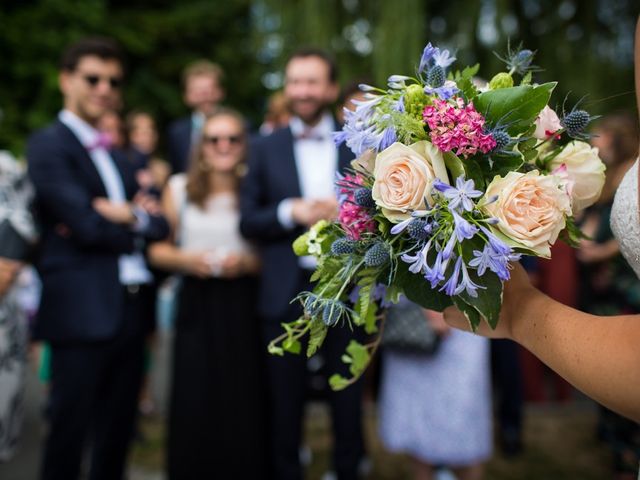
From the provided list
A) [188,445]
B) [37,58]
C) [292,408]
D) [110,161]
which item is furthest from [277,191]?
[37,58]

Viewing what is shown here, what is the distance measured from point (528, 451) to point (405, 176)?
132 inches

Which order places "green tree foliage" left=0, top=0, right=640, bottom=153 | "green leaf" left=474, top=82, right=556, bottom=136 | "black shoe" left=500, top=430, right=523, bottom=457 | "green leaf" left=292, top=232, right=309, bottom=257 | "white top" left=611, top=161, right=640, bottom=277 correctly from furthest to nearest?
"green tree foliage" left=0, top=0, right=640, bottom=153, "black shoe" left=500, top=430, right=523, bottom=457, "green leaf" left=292, top=232, right=309, bottom=257, "green leaf" left=474, top=82, right=556, bottom=136, "white top" left=611, top=161, right=640, bottom=277

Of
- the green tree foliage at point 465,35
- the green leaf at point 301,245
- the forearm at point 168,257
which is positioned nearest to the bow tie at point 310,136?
the forearm at point 168,257

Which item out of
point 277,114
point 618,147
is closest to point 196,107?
point 277,114

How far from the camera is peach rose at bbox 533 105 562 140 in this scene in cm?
141

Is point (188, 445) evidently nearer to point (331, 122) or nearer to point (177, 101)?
point (331, 122)

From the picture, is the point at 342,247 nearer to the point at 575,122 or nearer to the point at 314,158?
the point at 575,122

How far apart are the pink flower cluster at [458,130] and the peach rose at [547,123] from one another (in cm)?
21

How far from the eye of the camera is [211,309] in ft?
10.5

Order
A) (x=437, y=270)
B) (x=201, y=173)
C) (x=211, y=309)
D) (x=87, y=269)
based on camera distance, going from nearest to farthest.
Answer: (x=437, y=270) → (x=87, y=269) → (x=211, y=309) → (x=201, y=173)

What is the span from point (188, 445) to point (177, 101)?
10.1 metres

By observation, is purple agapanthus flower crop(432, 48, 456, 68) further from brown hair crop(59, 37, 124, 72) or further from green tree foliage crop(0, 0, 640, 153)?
green tree foliage crop(0, 0, 640, 153)

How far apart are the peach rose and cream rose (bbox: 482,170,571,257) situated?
188 millimetres

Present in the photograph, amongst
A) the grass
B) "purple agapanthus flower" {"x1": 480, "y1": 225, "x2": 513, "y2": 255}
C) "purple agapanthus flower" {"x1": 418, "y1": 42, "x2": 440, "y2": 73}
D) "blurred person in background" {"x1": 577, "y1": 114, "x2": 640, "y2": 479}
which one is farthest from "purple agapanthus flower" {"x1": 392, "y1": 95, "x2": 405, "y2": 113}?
the grass
